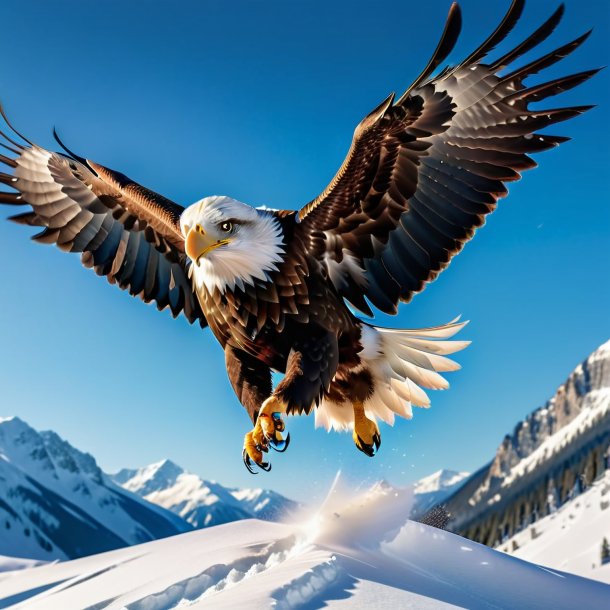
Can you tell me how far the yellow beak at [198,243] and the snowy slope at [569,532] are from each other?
6560 centimetres

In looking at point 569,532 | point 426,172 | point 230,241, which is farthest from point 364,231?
point 569,532

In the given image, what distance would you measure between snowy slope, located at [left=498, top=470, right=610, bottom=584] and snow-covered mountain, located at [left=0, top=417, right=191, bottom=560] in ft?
256

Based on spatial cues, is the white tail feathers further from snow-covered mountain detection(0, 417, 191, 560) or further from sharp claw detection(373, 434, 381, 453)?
snow-covered mountain detection(0, 417, 191, 560)

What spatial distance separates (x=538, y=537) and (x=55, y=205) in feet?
249

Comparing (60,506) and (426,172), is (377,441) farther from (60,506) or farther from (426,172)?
(60,506)

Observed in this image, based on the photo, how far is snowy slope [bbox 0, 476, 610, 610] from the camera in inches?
178

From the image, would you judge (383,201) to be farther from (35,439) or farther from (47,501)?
(35,439)

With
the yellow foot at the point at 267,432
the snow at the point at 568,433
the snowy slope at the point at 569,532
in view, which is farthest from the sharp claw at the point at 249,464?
the snow at the point at 568,433

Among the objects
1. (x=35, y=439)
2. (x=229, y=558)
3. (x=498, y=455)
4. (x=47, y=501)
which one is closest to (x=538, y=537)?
(x=498, y=455)

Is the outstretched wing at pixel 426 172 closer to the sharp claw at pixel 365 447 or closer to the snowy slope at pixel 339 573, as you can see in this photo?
the sharp claw at pixel 365 447

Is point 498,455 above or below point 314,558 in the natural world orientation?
above

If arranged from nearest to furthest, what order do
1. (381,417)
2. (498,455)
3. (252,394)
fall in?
(252,394), (381,417), (498,455)

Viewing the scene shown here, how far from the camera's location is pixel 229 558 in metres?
5.88

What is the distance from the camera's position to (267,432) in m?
3.69
